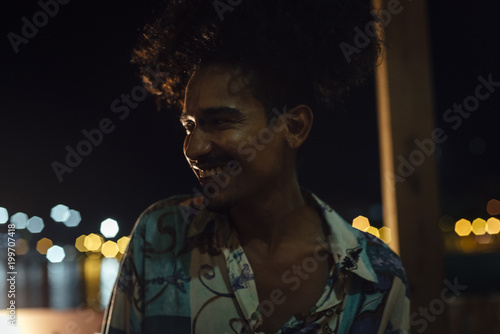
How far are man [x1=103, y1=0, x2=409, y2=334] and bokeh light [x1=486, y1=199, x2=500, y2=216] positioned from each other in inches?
3325

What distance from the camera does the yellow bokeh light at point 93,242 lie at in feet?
302

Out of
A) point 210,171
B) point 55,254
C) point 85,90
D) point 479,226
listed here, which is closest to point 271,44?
point 210,171

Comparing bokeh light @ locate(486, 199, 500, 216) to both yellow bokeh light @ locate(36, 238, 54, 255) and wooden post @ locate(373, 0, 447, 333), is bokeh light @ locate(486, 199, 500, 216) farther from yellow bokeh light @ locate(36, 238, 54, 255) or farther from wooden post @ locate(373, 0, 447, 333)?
wooden post @ locate(373, 0, 447, 333)

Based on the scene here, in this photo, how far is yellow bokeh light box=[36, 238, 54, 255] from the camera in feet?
348

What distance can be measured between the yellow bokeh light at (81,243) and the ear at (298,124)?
98476 mm

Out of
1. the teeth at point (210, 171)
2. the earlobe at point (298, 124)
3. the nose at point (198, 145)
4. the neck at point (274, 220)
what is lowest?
the neck at point (274, 220)

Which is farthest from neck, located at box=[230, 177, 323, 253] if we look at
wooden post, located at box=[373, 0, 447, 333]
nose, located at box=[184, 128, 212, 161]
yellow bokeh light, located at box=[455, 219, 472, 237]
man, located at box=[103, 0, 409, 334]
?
yellow bokeh light, located at box=[455, 219, 472, 237]

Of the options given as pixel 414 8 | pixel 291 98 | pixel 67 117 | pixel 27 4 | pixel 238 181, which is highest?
pixel 27 4

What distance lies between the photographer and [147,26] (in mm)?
2053

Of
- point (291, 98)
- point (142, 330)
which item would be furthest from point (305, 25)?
point (142, 330)

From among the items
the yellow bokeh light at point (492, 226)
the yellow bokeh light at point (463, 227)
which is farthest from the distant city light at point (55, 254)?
the yellow bokeh light at point (492, 226)

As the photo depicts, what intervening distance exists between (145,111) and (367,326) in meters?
1.40

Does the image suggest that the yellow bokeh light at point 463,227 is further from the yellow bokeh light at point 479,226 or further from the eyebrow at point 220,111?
the eyebrow at point 220,111

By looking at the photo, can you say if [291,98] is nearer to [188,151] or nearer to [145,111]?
[188,151]
